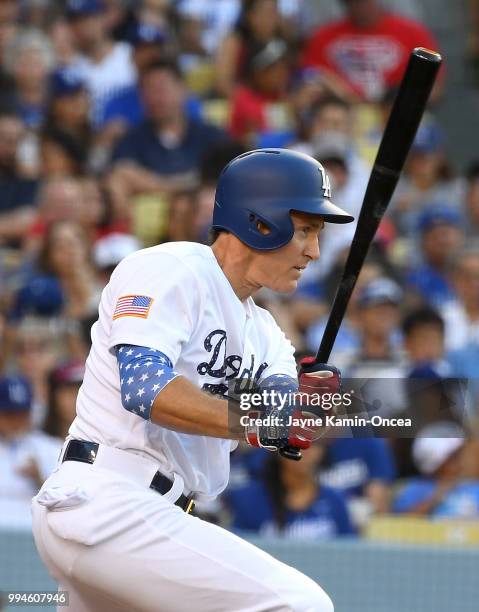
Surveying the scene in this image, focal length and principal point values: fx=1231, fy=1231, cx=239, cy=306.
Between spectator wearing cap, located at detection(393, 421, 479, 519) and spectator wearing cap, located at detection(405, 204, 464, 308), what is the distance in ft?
4.24

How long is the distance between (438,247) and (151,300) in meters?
4.78

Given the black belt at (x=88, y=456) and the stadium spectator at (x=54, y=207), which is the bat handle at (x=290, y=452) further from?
the stadium spectator at (x=54, y=207)

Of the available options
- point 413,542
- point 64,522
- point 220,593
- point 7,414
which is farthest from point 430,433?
point 7,414

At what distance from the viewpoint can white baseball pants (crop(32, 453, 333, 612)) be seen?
120 inches

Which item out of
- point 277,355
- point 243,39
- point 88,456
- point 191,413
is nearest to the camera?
point 191,413

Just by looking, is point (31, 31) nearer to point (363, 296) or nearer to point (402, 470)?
point (363, 296)

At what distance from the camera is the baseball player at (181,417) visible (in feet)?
9.93

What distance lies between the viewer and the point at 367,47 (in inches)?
350

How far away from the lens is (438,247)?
25.1 feet

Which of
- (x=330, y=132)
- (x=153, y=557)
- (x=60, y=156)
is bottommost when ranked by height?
(x=60, y=156)

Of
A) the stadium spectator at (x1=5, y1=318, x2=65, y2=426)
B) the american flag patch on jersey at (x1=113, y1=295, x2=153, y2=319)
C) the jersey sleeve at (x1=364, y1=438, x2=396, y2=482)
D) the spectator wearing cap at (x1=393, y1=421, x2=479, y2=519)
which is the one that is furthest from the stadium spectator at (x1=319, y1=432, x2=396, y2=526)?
the american flag patch on jersey at (x1=113, y1=295, x2=153, y2=319)

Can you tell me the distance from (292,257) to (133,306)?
1.60 ft

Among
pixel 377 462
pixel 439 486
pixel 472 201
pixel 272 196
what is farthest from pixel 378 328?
pixel 272 196

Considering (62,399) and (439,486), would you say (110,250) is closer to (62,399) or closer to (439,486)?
(62,399)
